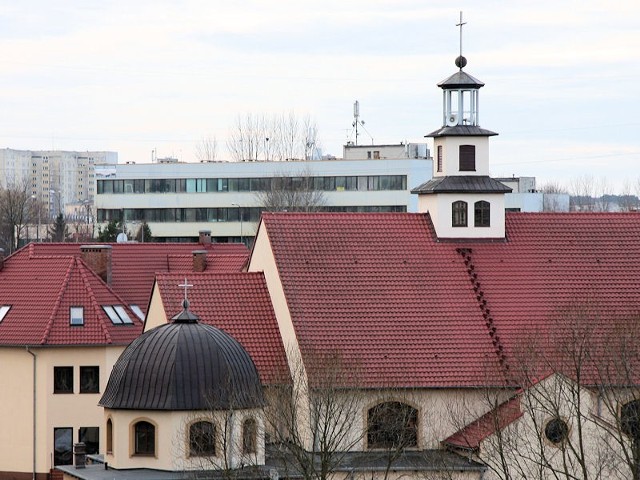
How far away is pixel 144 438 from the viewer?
1740 inches

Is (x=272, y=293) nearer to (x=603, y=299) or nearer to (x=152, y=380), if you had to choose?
(x=152, y=380)

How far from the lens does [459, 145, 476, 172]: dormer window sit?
53844 mm

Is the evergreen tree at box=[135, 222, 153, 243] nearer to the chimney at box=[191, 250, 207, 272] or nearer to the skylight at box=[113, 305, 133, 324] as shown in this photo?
the chimney at box=[191, 250, 207, 272]

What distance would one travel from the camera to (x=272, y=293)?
50594 mm

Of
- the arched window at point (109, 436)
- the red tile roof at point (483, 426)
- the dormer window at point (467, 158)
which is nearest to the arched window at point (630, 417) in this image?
the red tile roof at point (483, 426)

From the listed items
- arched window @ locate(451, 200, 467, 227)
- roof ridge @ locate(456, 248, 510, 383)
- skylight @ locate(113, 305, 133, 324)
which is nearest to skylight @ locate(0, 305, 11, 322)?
skylight @ locate(113, 305, 133, 324)

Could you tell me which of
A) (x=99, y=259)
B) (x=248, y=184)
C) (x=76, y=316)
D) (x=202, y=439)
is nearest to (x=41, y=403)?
(x=76, y=316)

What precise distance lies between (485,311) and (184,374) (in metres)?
11.0

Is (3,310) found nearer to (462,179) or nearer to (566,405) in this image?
(462,179)

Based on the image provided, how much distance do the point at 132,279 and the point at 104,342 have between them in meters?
11.0

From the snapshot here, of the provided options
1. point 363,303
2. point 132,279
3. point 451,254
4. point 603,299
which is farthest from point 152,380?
point 132,279

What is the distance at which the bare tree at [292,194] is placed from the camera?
397ft

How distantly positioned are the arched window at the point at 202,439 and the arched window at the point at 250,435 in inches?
38.1

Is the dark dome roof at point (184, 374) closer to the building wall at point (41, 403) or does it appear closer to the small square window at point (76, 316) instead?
the building wall at point (41, 403)
